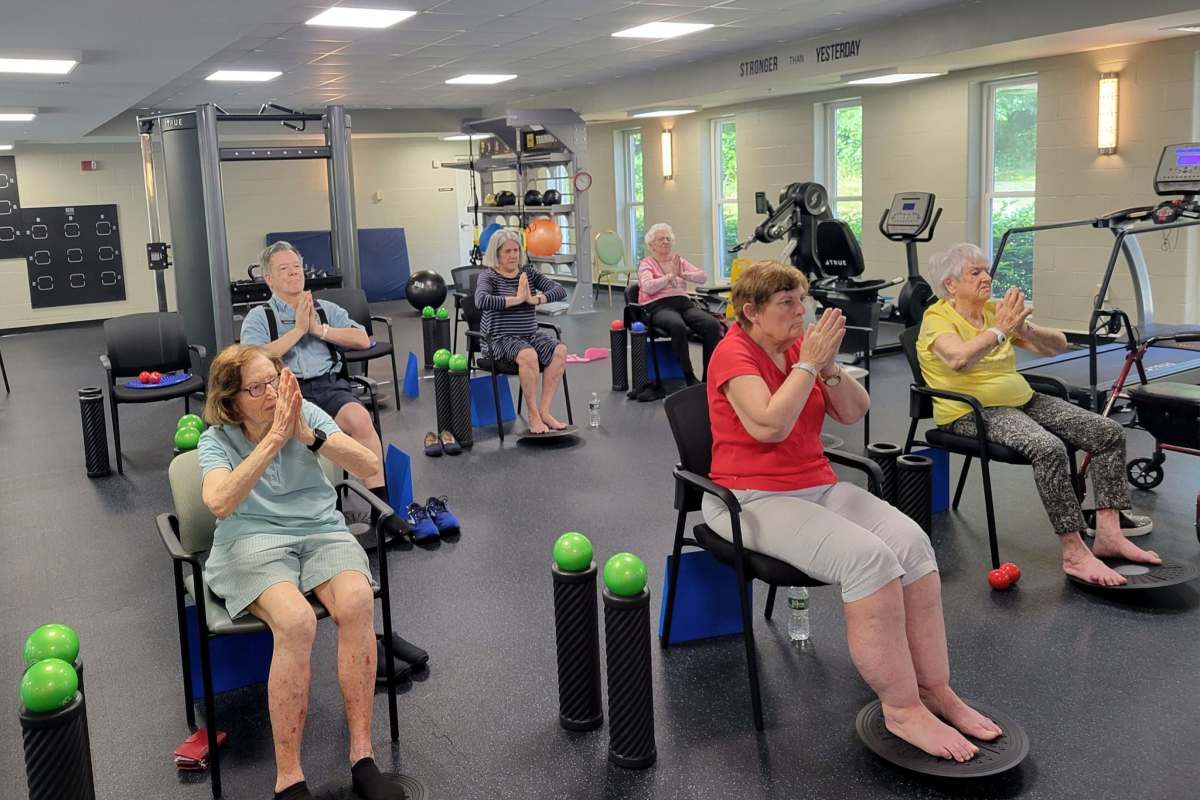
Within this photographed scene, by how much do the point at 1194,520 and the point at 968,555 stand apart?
0.96 m

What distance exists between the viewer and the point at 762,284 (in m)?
2.72

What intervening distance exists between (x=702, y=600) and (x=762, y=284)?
959mm

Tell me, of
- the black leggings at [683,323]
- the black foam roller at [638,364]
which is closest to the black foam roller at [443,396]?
the black foam roller at [638,364]

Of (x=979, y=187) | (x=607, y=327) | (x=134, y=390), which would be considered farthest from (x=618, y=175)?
(x=134, y=390)

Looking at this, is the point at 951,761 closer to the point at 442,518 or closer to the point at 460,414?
the point at 442,518

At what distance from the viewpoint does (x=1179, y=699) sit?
269 centimetres

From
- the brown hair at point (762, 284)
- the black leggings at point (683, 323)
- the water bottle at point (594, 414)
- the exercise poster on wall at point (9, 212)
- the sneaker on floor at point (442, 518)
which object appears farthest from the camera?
the exercise poster on wall at point (9, 212)

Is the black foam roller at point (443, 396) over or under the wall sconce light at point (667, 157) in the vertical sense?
under

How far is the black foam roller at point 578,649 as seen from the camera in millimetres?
2555

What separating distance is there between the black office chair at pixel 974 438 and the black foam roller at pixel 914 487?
14 cm

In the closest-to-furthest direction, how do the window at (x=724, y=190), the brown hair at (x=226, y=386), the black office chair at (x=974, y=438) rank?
the brown hair at (x=226, y=386)
the black office chair at (x=974, y=438)
the window at (x=724, y=190)

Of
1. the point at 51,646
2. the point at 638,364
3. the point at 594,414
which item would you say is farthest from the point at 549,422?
the point at 51,646

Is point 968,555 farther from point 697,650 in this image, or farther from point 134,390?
point 134,390

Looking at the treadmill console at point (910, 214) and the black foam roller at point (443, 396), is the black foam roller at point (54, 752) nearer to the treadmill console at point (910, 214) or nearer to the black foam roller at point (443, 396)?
the black foam roller at point (443, 396)
